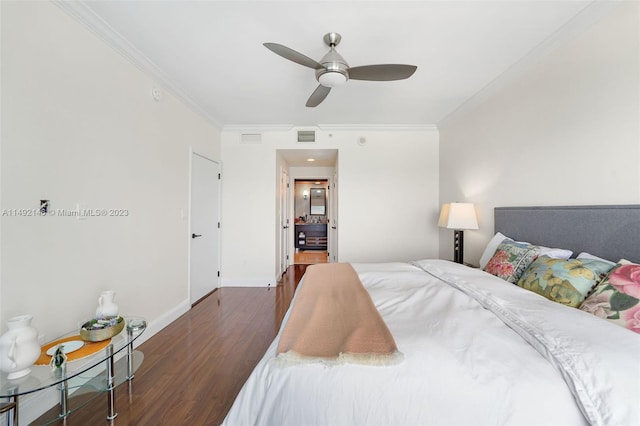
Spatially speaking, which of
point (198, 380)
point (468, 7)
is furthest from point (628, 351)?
point (198, 380)

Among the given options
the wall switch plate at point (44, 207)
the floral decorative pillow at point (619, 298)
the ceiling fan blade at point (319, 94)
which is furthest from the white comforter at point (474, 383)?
the ceiling fan blade at point (319, 94)

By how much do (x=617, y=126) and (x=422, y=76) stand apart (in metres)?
1.54

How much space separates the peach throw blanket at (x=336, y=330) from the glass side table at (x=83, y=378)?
1064 millimetres

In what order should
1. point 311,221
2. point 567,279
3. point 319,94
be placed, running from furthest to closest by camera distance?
point 311,221 → point 319,94 → point 567,279

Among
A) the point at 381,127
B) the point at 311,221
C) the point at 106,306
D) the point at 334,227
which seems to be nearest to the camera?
the point at 106,306

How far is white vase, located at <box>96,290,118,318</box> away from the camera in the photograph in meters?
1.60

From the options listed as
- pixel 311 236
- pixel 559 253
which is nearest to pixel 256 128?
pixel 559 253

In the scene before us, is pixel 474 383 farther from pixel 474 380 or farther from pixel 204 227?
pixel 204 227

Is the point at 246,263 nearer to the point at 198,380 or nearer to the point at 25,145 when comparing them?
the point at 198,380

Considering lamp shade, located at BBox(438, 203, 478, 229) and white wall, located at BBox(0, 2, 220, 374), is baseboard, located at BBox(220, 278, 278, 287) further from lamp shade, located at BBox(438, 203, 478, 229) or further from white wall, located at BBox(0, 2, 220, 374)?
lamp shade, located at BBox(438, 203, 478, 229)

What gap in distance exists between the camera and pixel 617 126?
59.6 inches

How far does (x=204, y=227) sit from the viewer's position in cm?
346

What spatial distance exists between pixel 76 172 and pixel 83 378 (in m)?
1.29

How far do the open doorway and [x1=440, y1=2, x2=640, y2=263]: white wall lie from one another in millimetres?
4369
